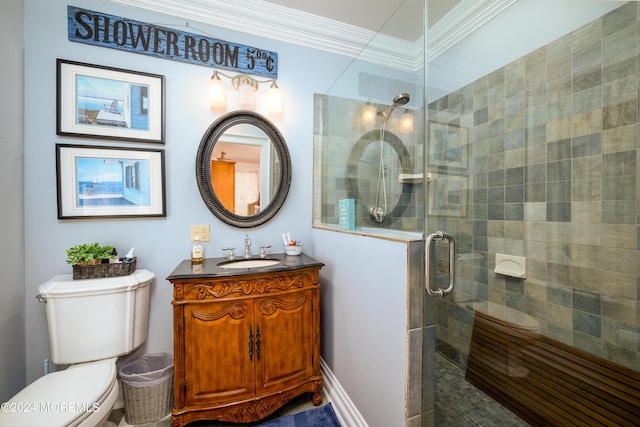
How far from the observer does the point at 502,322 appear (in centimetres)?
135

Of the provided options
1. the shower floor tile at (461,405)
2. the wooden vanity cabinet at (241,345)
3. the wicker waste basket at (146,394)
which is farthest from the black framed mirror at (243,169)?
the shower floor tile at (461,405)

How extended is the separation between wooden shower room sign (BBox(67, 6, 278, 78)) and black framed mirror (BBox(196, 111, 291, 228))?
0.37m

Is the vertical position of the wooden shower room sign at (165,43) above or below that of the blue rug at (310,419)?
above

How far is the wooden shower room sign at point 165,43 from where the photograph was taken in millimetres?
1510

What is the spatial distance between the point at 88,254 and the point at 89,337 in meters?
0.44

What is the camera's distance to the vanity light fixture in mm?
1695

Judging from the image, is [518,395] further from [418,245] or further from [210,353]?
[210,353]

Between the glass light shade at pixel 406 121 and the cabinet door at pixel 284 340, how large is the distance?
1.16m

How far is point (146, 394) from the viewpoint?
1.42 m

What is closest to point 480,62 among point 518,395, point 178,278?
point 518,395

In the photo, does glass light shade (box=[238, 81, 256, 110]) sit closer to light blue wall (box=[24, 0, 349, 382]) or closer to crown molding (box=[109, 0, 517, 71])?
light blue wall (box=[24, 0, 349, 382])

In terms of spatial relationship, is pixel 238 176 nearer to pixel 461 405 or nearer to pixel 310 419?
pixel 310 419

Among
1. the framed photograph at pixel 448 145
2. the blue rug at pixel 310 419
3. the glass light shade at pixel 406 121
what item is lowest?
the blue rug at pixel 310 419

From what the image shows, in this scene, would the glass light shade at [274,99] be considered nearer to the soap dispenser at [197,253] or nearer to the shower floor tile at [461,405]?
the soap dispenser at [197,253]
